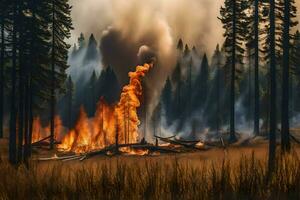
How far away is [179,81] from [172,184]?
76801 millimetres

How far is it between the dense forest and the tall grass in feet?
25.9

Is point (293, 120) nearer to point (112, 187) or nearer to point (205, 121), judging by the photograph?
point (205, 121)

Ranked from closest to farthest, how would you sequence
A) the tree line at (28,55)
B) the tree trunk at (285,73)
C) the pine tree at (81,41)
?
the tree trunk at (285,73), the tree line at (28,55), the pine tree at (81,41)

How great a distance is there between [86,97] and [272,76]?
76.6m

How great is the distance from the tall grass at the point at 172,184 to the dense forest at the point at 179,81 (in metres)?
7.89

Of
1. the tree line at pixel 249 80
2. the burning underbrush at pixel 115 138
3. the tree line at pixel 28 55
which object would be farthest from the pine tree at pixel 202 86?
the tree line at pixel 28 55

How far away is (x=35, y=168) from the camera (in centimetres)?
871

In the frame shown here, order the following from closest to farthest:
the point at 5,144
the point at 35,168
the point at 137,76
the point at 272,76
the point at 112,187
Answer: the point at 112,187 < the point at 35,168 < the point at 272,76 < the point at 5,144 < the point at 137,76

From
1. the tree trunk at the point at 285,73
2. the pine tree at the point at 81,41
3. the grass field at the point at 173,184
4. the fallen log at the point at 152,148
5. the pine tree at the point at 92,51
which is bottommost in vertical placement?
the fallen log at the point at 152,148

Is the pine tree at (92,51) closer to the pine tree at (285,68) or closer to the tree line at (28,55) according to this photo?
the tree line at (28,55)

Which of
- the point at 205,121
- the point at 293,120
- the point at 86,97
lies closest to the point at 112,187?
the point at 293,120

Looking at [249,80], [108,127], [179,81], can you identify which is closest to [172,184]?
[108,127]

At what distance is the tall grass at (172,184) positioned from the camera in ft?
23.4

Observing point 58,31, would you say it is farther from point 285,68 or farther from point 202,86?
point 202,86
